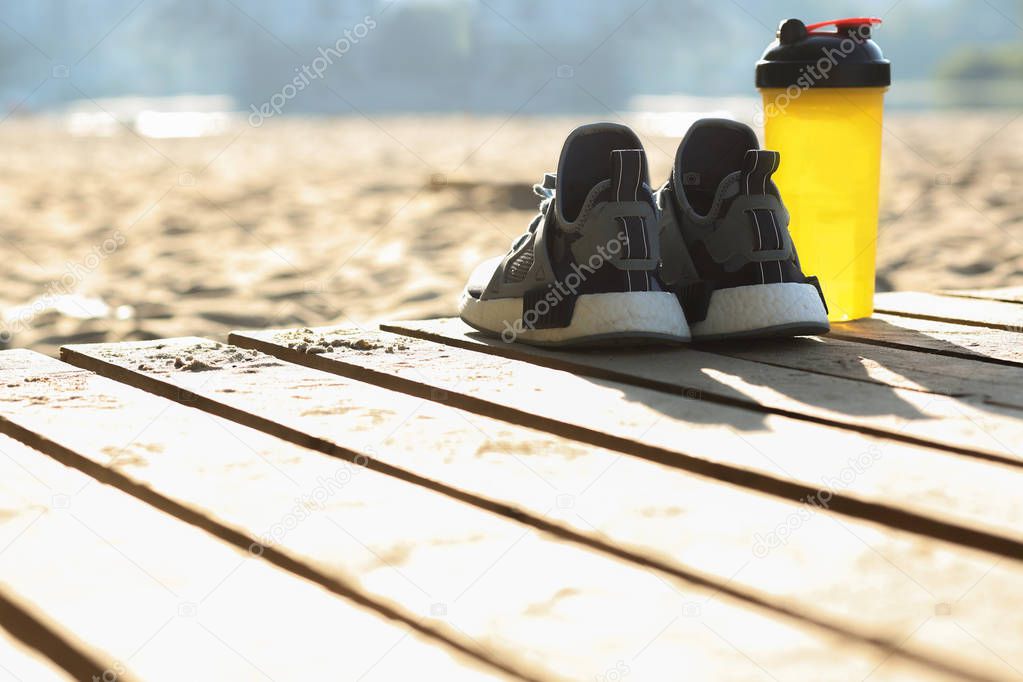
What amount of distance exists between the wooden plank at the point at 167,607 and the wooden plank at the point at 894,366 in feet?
3.27

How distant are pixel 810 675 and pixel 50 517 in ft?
2.36

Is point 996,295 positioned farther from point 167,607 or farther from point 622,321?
point 167,607

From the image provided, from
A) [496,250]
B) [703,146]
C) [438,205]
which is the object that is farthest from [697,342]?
[438,205]

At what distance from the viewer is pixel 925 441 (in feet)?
4.26

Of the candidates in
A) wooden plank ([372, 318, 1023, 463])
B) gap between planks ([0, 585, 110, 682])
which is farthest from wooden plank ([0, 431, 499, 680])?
wooden plank ([372, 318, 1023, 463])

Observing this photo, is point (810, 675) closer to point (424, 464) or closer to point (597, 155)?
point (424, 464)

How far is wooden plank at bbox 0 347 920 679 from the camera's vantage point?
2.63 feet

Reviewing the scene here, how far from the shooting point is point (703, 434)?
4.40ft

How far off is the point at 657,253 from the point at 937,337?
1.82 feet

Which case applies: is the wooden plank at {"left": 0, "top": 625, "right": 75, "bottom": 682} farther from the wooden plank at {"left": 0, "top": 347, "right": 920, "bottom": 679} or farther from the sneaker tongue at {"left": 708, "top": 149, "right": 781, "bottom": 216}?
the sneaker tongue at {"left": 708, "top": 149, "right": 781, "bottom": 216}

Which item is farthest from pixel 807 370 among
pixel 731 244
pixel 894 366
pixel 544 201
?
pixel 544 201

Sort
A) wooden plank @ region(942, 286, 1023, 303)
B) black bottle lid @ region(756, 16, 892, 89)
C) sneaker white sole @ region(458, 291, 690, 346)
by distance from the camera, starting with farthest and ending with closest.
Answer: wooden plank @ region(942, 286, 1023, 303)
black bottle lid @ region(756, 16, 892, 89)
sneaker white sole @ region(458, 291, 690, 346)

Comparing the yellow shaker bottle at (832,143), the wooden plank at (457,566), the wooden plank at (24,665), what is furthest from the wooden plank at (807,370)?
the wooden plank at (24,665)

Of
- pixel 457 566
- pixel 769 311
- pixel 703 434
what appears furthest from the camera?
pixel 769 311
